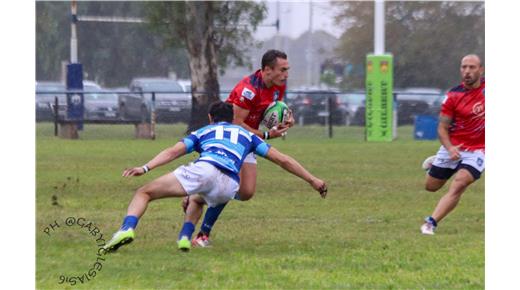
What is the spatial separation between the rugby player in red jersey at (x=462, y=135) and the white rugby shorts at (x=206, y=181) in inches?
103

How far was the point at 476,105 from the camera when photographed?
12.1m

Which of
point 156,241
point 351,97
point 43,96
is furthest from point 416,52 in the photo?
point 156,241

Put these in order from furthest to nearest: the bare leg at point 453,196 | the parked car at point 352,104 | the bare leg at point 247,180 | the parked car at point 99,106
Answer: the parked car at point 352,104 → the parked car at point 99,106 → the bare leg at point 453,196 → the bare leg at point 247,180

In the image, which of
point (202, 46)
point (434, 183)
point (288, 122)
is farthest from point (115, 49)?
point (288, 122)

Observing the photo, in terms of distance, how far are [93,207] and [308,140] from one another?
55.9 ft

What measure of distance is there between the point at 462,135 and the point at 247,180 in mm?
2502

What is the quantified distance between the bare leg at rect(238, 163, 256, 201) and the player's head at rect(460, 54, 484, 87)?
7.79 feet

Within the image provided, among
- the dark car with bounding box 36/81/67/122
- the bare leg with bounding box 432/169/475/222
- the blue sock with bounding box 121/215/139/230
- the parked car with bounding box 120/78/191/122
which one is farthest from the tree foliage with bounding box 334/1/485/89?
the blue sock with bounding box 121/215/139/230

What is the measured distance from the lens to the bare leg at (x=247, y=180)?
1095 cm

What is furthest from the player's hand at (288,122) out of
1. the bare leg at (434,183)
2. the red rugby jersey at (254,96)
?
the bare leg at (434,183)

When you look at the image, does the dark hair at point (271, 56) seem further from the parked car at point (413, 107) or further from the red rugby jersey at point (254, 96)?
the parked car at point (413, 107)

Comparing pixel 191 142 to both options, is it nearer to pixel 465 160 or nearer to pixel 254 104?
pixel 254 104

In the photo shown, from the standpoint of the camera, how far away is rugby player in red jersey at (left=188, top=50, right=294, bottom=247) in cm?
1088

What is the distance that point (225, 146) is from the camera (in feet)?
33.0
